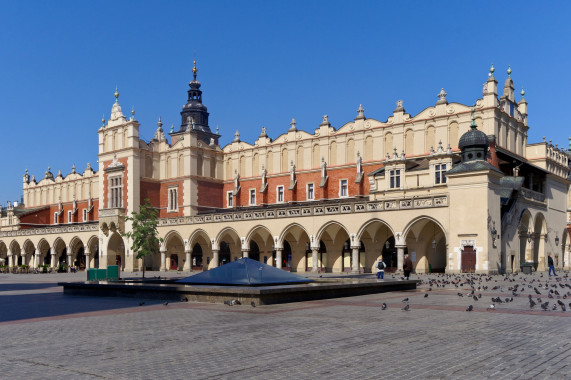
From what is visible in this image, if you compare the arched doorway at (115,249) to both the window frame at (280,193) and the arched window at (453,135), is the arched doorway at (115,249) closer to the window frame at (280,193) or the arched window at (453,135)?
the window frame at (280,193)

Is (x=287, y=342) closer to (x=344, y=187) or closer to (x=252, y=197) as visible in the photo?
(x=344, y=187)

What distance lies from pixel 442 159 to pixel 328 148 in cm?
1559

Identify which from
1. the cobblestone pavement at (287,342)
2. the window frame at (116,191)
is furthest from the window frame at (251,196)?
the cobblestone pavement at (287,342)

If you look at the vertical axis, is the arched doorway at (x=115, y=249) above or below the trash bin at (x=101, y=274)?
below

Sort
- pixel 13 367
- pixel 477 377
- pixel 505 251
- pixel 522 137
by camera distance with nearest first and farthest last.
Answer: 1. pixel 477 377
2. pixel 13 367
3. pixel 505 251
4. pixel 522 137

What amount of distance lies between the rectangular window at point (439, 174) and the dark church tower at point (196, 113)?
42.8 meters

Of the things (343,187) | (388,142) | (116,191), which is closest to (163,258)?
(116,191)

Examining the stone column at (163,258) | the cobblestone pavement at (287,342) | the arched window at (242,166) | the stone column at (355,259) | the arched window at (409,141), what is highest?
the arched window at (409,141)

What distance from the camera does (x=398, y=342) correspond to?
10.7 m

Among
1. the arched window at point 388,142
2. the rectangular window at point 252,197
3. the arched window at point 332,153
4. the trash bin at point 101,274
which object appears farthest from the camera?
the rectangular window at point 252,197

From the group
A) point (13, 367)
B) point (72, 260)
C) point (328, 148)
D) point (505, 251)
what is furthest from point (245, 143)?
point (13, 367)

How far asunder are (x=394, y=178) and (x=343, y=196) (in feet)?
30.9

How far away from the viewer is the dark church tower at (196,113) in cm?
8174

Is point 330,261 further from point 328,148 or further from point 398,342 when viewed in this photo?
point 398,342
